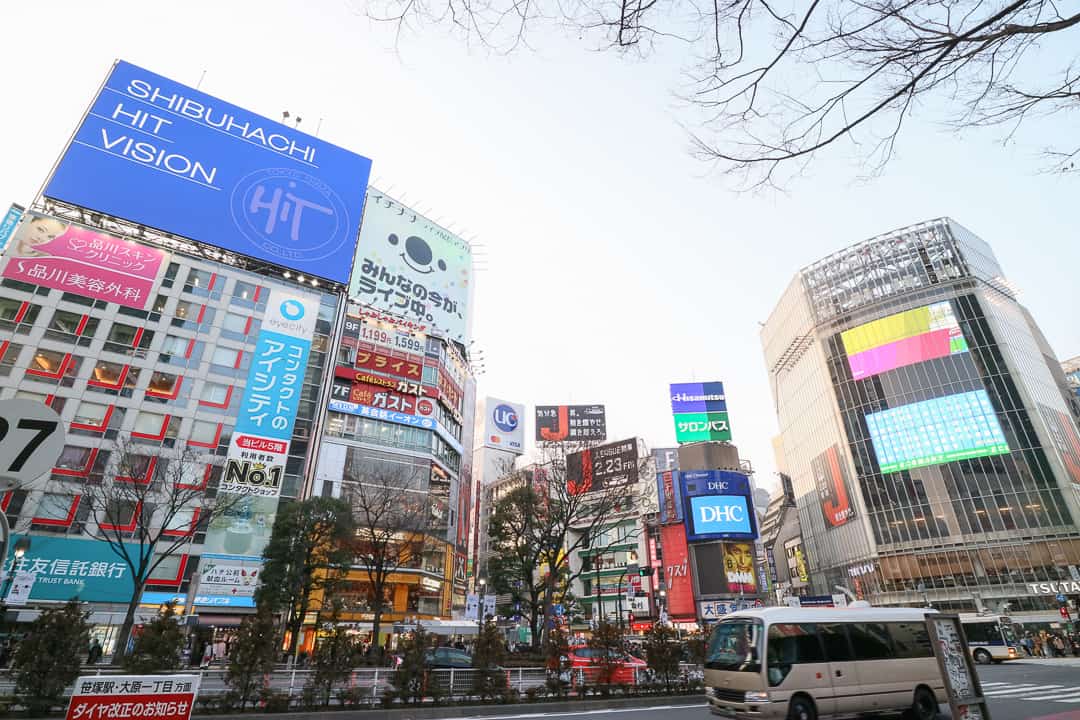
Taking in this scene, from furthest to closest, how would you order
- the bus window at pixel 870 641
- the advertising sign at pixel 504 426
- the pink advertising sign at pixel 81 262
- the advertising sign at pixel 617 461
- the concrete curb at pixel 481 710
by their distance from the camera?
the advertising sign at pixel 504 426, the advertising sign at pixel 617 461, the pink advertising sign at pixel 81 262, the concrete curb at pixel 481 710, the bus window at pixel 870 641

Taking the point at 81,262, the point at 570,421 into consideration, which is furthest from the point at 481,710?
the point at 570,421

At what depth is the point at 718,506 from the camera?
56656mm

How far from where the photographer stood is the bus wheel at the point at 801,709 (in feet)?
31.0

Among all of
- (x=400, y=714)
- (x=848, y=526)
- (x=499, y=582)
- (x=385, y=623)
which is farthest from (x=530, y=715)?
(x=848, y=526)

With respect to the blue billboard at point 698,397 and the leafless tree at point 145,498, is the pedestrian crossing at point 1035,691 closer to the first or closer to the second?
the leafless tree at point 145,498

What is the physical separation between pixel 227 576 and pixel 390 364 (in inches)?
813

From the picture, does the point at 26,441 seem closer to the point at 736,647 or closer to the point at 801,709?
the point at 736,647

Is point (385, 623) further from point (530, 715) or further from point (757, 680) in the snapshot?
point (757, 680)

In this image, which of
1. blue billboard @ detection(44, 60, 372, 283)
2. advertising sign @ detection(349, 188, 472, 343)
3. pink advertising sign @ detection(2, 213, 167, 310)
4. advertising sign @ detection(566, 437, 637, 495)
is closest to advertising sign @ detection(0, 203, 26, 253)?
pink advertising sign @ detection(2, 213, 167, 310)

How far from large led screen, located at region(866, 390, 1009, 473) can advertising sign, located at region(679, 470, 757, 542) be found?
17.9 meters

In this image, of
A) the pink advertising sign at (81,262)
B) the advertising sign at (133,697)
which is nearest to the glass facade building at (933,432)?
the advertising sign at (133,697)

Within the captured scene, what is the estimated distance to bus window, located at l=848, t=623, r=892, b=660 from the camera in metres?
10.5

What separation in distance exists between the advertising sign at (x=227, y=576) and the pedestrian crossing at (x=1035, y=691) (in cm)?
3527

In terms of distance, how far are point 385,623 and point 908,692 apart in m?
37.8
